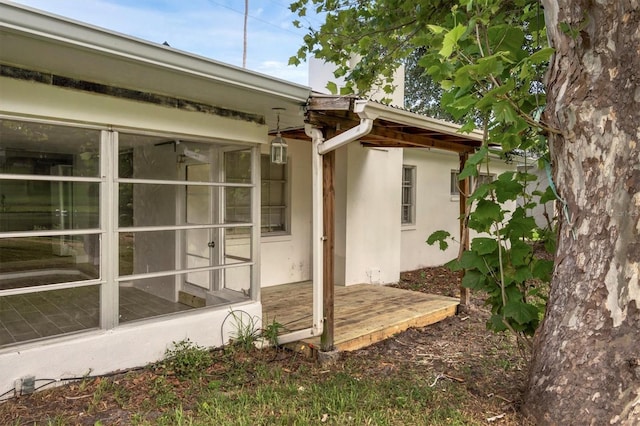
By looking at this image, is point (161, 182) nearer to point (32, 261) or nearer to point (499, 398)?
point (32, 261)

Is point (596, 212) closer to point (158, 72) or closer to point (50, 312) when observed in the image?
point (158, 72)

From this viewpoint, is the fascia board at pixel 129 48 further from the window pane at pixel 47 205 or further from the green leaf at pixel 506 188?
the green leaf at pixel 506 188

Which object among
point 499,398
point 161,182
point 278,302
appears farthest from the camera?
point 278,302

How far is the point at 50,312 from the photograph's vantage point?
3713 mm

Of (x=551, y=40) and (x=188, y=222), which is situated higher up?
(x=551, y=40)

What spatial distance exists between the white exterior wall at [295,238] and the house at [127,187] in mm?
1769

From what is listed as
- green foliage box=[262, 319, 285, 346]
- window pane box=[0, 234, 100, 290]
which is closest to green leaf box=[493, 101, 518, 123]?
green foliage box=[262, 319, 285, 346]

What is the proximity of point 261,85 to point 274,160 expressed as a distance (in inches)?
44.0

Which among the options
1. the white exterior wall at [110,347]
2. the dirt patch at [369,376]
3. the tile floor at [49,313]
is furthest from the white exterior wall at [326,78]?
the tile floor at [49,313]

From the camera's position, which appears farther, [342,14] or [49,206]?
[342,14]

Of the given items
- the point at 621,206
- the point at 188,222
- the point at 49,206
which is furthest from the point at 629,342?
the point at 49,206

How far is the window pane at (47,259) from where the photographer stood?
3.76 m

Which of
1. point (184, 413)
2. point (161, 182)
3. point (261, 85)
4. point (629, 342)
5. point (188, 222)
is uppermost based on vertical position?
point (261, 85)

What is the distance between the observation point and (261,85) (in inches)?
146
